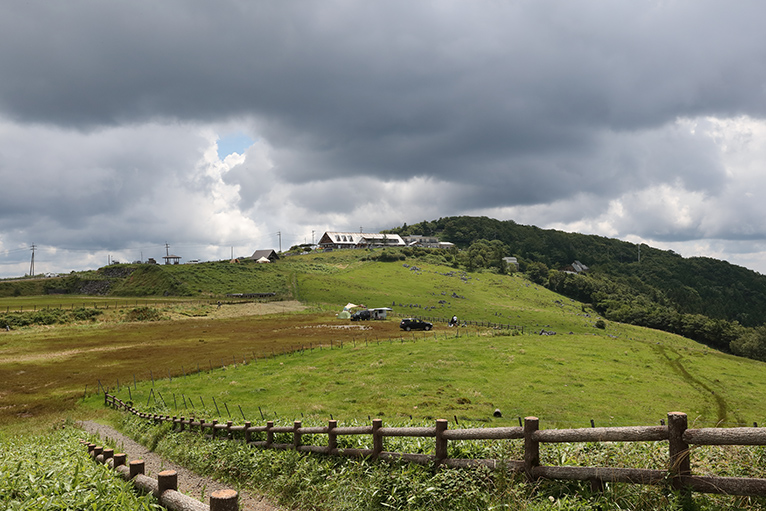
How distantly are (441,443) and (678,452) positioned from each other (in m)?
4.47

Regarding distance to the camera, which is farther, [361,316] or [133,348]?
[361,316]

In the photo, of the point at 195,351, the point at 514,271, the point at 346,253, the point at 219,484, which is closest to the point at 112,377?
the point at 195,351

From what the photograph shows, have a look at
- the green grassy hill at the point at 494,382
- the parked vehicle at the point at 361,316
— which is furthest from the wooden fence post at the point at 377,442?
the parked vehicle at the point at 361,316

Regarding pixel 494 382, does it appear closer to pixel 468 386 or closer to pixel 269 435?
pixel 468 386

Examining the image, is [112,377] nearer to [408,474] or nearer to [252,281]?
[408,474]

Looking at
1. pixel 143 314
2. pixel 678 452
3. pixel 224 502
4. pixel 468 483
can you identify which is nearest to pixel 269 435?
pixel 468 483

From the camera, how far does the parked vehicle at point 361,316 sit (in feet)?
257

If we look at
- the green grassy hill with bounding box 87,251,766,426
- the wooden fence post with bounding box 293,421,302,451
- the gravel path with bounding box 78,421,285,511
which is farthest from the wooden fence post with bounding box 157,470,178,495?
the green grassy hill with bounding box 87,251,766,426

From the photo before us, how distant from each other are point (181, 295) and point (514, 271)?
470 ft

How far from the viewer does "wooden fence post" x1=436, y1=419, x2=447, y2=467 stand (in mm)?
8977

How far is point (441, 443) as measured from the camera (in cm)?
905

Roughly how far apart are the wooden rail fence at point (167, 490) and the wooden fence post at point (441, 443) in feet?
17.2

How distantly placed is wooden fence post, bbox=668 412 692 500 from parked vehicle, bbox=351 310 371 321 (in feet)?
240

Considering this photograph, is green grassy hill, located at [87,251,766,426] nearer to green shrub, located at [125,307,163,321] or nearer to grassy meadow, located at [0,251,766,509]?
grassy meadow, located at [0,251,766,509]
